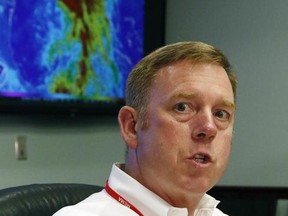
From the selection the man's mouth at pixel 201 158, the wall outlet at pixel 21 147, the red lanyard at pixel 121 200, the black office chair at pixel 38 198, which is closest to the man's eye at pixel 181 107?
the man's mouth at pixel 201 158

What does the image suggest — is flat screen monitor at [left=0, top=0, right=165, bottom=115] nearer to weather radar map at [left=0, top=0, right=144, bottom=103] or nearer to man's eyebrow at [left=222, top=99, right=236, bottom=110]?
weather radar map at [left=0, top=0, right=144, bottom=103]

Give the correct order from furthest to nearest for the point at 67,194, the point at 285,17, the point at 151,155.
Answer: the point at 285,17 < the point at 67,194 < the point at 151,155

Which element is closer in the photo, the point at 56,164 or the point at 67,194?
the point at 67,194

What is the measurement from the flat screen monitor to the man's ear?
3.63 ft

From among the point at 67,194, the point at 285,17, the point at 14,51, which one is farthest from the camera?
the point at 285,17

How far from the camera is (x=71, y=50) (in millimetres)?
2490

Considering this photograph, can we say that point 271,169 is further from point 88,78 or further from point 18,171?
point 18,171

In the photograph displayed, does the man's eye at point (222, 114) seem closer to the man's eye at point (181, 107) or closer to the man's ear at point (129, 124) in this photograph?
the man's eye at point (181, 107)

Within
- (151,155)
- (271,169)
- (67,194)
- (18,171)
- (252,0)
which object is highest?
(252,0)

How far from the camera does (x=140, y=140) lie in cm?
118

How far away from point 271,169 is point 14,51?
157 cm

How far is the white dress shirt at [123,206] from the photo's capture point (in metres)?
1.10

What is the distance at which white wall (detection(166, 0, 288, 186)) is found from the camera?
9.23 feet

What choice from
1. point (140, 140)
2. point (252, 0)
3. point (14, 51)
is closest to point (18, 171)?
point (14, 51)
